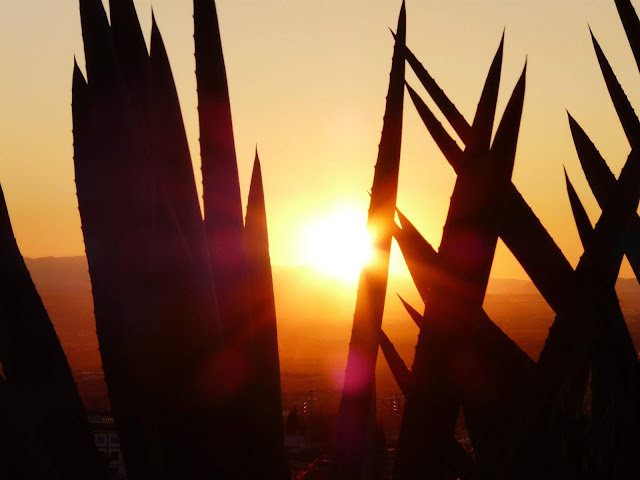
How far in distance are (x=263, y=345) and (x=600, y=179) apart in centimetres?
84

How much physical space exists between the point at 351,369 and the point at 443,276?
273 mm

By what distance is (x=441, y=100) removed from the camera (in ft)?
4.39

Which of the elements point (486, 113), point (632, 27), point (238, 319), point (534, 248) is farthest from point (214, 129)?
point (632, 27)

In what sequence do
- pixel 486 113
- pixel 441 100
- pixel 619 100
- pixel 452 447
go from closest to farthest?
pixel 486 113, pixel 441 100, pixel 452 447, pixel 619 100

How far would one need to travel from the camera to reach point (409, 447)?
1.10 m

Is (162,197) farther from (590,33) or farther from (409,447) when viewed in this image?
(590,33)

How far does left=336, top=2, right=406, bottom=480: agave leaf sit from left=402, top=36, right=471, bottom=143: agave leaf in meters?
0.12

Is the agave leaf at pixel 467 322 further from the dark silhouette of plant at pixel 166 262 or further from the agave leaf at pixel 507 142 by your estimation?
the dark silhouette of plant at pixel 166 262

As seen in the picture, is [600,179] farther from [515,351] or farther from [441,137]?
[515,351]

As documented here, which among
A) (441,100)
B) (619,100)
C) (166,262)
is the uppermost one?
(619,100)

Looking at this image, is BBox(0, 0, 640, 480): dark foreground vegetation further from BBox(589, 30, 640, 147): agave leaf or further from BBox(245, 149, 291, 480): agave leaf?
BBox(589, 30, 640, 147): agave leaf

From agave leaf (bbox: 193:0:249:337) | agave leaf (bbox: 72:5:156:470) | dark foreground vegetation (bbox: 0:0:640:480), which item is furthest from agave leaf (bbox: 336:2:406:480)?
agave leaf (bbox: 72:5:156:470)

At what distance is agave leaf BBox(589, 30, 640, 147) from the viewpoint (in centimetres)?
145

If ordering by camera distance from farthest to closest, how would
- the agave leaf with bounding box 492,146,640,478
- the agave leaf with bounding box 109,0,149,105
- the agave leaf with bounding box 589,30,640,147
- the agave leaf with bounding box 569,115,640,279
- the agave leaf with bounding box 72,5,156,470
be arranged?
the agave leaf with bounding box 569,115,640,279 < the agave leaf with bounding box 589,30,640,147 < the agave leaf with bounding box 109,0,149,105 < the agave leaf with bounding box 72,5,156,470 < the agave leaf with bounding box 492,146,640,478
